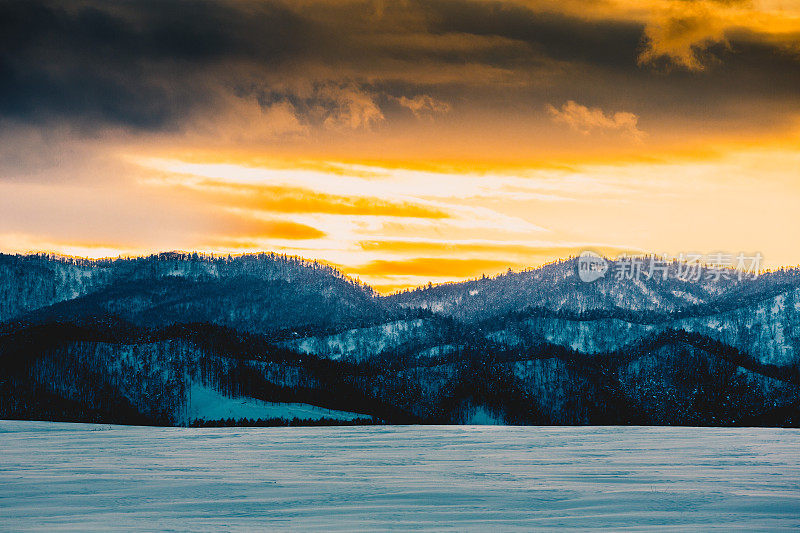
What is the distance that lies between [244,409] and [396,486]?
126 m

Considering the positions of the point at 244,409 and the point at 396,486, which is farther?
the point at 244,409

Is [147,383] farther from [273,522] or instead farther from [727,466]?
[273,522]

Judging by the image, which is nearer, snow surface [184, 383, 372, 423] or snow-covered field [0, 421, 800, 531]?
snow-covered field [0, 421, 800, 531]

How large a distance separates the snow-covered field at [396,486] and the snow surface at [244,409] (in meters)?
86.1

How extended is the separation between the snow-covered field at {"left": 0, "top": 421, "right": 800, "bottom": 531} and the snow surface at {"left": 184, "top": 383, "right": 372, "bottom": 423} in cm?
8610

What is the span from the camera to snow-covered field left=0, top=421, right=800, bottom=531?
37000 mm

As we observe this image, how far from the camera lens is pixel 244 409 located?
6727 inches

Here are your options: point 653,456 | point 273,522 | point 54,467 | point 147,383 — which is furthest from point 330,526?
point 147,383

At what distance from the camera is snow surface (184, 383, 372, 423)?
549 feet

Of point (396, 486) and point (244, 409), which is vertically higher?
point (244, 409)

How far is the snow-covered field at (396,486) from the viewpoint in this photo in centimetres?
3700

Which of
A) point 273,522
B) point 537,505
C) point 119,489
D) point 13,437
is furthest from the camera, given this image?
point 13,437

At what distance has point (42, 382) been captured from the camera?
197500mm

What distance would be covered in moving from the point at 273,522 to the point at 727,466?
32.7 m
